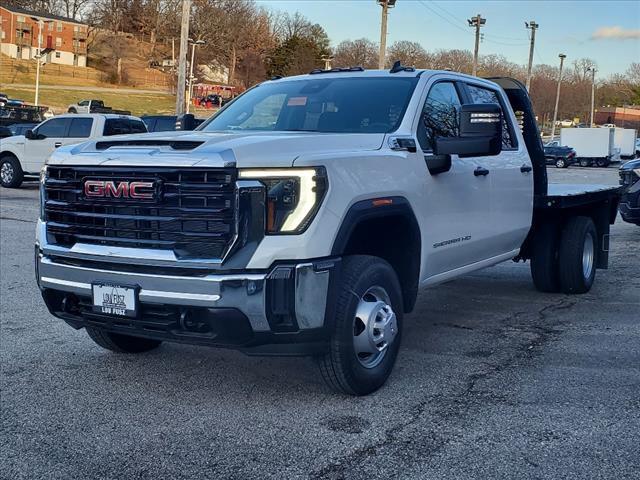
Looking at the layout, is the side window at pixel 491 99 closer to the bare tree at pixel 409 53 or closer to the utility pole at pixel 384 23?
the utility pole at pixel 384 23

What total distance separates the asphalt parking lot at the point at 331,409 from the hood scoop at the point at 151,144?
1507 mm

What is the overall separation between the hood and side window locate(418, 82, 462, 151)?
732 mm

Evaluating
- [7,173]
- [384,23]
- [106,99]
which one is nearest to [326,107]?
[7,173]

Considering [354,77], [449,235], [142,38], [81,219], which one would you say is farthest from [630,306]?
[142,38]

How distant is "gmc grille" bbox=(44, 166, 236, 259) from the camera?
4.13m

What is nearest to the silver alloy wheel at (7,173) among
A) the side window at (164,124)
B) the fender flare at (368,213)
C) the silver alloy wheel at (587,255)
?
the side window at (164,124)

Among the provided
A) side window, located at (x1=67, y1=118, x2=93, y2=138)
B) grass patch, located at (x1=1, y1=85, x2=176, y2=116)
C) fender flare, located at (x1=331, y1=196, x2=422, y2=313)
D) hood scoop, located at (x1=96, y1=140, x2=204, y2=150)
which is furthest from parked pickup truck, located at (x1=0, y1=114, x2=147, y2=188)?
grass patch, located at (x1=1, y1=85, x2=176, y2=116)

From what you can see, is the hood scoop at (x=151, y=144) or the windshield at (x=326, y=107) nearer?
the hood scoop at (x=151, y=144)

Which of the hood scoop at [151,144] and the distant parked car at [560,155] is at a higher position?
the distant parked car at [560,155]

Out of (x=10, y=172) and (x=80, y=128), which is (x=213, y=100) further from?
(x=80, y=128)

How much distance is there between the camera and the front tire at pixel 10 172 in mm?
20922

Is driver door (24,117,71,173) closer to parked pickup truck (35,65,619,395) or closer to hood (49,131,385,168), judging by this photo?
parked pickup truck (35,65,619,395)

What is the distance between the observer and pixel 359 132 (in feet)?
17.7

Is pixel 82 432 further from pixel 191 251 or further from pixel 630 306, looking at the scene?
pixel 630 306
